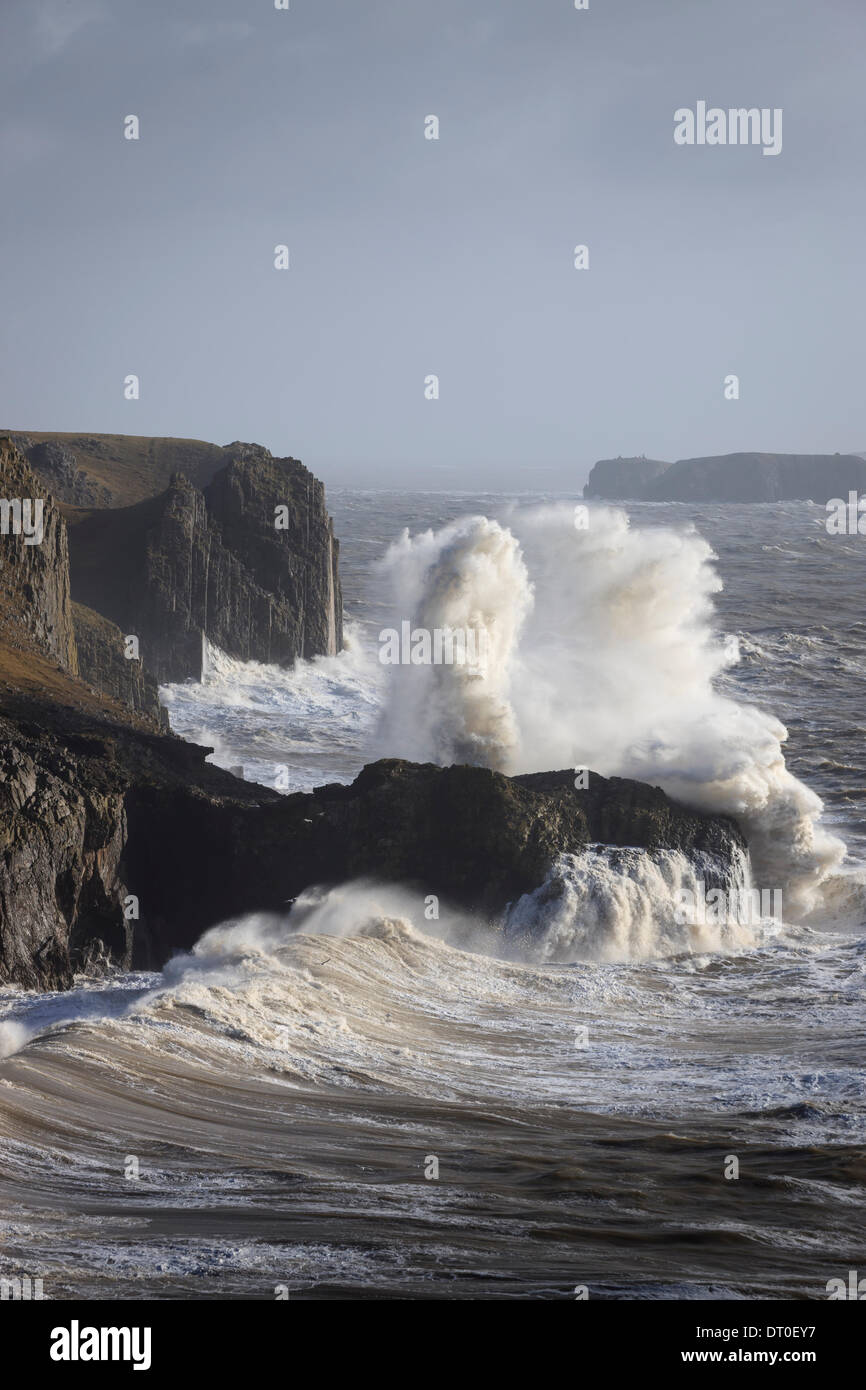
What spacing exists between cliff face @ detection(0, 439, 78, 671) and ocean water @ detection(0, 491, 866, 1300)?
8958mm

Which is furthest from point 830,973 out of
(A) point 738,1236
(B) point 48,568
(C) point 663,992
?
(B) point 48,568

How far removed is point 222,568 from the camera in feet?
211

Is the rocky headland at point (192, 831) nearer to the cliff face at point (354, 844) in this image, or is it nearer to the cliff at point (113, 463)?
the cliff face at point (354, 844)

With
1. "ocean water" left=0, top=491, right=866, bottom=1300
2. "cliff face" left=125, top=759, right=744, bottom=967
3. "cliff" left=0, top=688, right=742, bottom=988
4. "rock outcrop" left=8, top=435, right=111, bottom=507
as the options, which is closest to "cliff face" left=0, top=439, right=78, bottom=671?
"cliff" left=0, top=688, right=742, bottom=988

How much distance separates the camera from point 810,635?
75625mm

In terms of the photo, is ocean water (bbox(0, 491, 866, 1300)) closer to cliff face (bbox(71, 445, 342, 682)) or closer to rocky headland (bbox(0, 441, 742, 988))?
rocky headland (bbox(0, 441, 742, 988))

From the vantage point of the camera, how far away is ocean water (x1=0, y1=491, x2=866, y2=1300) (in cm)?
1505

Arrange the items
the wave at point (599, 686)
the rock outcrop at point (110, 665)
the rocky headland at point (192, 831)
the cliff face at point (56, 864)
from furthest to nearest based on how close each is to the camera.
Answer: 1. the rock outcrop at point (110, 665)
2. the wave at point (599, 686)
3. the rocky headland at point (192, 831)
4. the cliff face at point (56, 864)

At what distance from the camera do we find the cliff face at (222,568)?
60.6 meters

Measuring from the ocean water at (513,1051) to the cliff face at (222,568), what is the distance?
14.8 metres

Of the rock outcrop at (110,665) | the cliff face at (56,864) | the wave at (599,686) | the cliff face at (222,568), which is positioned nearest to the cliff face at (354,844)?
the cliff face at (56,864)

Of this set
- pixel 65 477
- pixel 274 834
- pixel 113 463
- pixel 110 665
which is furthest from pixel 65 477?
pixel 274 834
